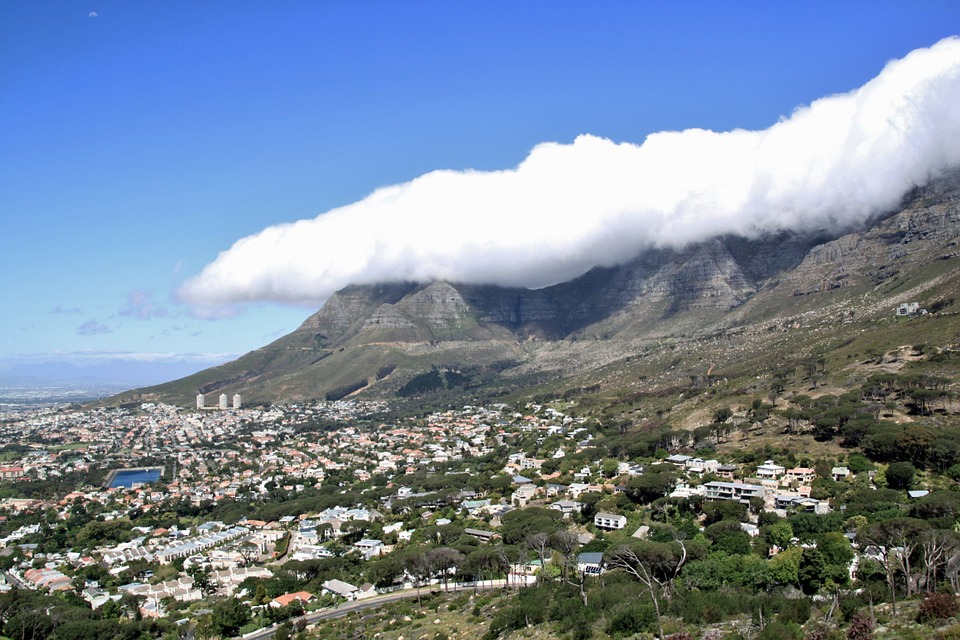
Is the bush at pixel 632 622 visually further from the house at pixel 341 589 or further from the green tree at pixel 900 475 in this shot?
the green tree at pixel 900 475

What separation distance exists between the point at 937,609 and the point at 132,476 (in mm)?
106071

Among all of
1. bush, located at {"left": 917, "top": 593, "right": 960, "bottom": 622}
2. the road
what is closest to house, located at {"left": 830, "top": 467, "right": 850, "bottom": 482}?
the road

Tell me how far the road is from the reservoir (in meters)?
68.3

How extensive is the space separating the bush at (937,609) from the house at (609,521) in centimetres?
2521

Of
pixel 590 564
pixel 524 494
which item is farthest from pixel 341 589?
pixel 524 494

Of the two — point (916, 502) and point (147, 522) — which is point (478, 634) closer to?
point (916, 502)

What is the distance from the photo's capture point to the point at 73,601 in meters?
44.0

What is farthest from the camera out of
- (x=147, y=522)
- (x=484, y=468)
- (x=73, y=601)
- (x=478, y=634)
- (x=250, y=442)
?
(x=250, y=442)

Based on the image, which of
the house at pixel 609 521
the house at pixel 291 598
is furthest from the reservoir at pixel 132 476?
the house at pixel 609 521

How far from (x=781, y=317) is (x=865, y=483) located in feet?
386

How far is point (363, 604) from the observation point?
3975 cm

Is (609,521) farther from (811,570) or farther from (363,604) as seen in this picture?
(811,570)

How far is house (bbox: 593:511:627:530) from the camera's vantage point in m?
47.2

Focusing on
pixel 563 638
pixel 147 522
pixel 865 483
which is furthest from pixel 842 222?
pixel 563 638
